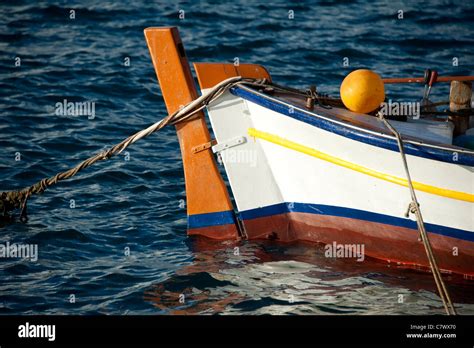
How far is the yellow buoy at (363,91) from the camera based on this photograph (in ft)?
24.9

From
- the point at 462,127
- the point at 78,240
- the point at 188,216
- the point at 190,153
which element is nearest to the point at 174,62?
the point at 190,153

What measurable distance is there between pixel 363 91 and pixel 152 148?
3794 millimetres

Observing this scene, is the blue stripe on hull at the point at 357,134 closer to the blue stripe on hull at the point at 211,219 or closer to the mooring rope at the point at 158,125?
the mooring rope at the point at 158,125

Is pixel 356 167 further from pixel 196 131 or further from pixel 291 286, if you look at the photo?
pixel 196 131

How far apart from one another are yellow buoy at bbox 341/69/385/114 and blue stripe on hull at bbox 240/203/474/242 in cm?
90

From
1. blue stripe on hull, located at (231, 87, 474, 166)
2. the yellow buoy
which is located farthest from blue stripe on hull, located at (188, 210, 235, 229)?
the yellow buoy

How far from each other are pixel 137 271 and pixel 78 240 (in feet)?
2.94

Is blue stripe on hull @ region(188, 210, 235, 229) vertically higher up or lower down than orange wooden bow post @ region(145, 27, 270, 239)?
lower down

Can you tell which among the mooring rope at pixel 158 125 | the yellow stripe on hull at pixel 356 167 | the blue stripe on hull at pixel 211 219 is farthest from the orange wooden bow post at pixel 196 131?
the yellow stripe on hull at pixel 356 167

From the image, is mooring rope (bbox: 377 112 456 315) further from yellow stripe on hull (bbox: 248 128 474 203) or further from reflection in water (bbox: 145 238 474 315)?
reflection in water (bbox: 145 238 474 315)

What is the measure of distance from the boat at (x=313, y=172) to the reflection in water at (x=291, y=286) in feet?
0.51

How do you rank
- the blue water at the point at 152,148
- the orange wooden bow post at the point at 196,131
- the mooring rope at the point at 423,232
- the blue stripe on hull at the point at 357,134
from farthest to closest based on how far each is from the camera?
the orange wooden bow post at the point at 196,131
the blue water at the point at 152,148
the blue stripe on hull at the point at 357,134
the mooring rope at the point at 423,232

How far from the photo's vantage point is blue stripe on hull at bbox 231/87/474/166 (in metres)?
7.09

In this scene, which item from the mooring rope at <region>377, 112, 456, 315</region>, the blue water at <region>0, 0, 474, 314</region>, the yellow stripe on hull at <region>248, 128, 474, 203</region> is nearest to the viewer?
the mooring rope at <region>377, 112, 456, 315</region>
